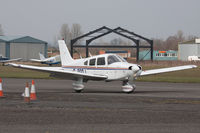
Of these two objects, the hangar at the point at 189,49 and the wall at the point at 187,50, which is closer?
the hangar at the point at 189,49

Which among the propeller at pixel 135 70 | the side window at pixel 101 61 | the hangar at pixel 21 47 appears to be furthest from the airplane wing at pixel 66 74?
the hangar at pixel 21 47

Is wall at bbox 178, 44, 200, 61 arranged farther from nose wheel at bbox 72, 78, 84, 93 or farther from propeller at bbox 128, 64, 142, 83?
propeller at bbox 128, 64, 142, 83

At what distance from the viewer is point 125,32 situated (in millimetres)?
73562

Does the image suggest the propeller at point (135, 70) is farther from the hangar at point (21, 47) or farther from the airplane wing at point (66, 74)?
the hangar at point (21, 47)

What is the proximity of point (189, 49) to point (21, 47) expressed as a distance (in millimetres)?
43956

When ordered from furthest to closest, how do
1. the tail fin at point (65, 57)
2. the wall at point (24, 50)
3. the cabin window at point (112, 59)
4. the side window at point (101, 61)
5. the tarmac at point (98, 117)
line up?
the wall at point (24, 50), the tail fin at point (65, 57), the side window at point (101, 61), the cabin window at point (112, 59), the tarmac at point (98, 117)

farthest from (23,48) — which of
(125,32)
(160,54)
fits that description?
(160,54)

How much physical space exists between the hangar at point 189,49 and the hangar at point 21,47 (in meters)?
37.4

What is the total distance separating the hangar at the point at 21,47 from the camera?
9762 cm

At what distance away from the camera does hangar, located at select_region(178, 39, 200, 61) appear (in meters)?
106

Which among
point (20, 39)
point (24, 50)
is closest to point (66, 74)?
point (24, 50)

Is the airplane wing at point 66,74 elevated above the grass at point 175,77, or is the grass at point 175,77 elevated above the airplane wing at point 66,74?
the airplane wing at point 66,74

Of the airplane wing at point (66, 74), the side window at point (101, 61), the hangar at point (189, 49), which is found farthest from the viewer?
the hangar at point (189, 49)

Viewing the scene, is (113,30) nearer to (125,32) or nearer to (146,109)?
(125,32)
